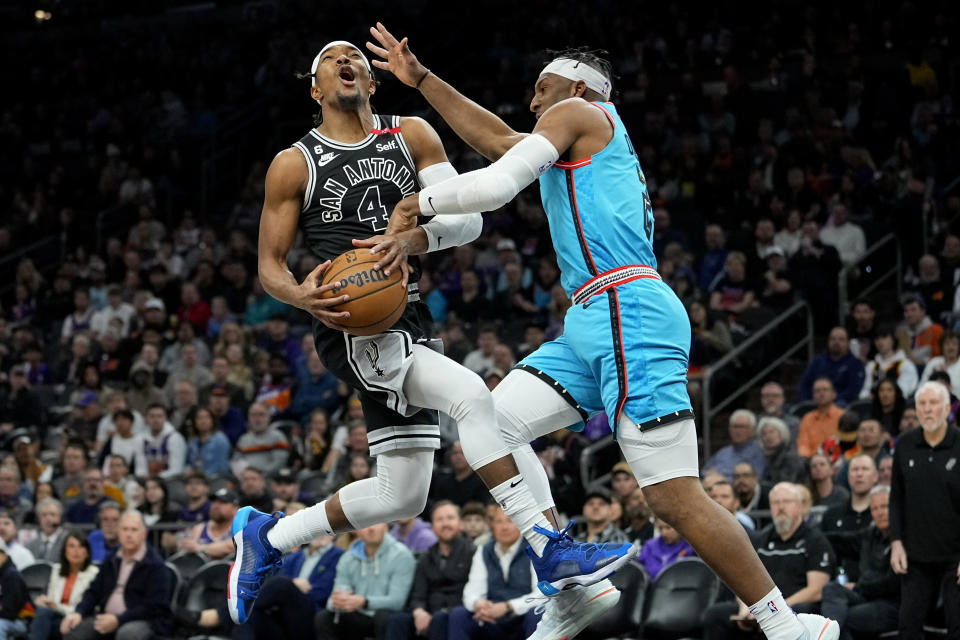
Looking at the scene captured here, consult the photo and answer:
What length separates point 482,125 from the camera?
18.3 ft

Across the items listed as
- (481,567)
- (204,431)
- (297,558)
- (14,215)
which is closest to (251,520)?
(481,567)

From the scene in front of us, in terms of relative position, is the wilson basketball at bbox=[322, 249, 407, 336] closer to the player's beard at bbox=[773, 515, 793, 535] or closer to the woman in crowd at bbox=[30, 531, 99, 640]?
the player's beard at bbox=[773, 515, 793, 535]

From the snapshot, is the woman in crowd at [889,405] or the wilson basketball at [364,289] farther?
the woman in crowd at [889,405]

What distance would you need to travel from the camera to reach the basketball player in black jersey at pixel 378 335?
5293 mm

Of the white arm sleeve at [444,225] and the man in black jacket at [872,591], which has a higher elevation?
the white arm sleeve at [444,225]

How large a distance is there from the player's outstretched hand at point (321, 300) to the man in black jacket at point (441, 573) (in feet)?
16.6

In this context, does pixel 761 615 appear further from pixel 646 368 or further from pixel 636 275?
pixel 636 275

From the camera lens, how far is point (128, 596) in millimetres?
10617

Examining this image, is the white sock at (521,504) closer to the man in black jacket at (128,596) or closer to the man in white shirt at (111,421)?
the man in black jacket at (128,596)

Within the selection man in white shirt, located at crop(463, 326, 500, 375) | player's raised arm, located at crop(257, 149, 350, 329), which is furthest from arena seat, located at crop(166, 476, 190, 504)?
player's raised arm, located at crop(257, 149, 350, 329)

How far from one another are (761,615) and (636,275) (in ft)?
4.67

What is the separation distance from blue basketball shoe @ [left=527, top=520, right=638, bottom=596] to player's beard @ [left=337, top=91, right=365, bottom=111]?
194 centimetres

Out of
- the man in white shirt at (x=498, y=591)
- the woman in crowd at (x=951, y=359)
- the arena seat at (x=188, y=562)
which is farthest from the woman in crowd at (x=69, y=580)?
the woman in crowd at (x=951, y=359)

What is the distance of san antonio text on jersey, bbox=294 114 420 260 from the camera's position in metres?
5.52
